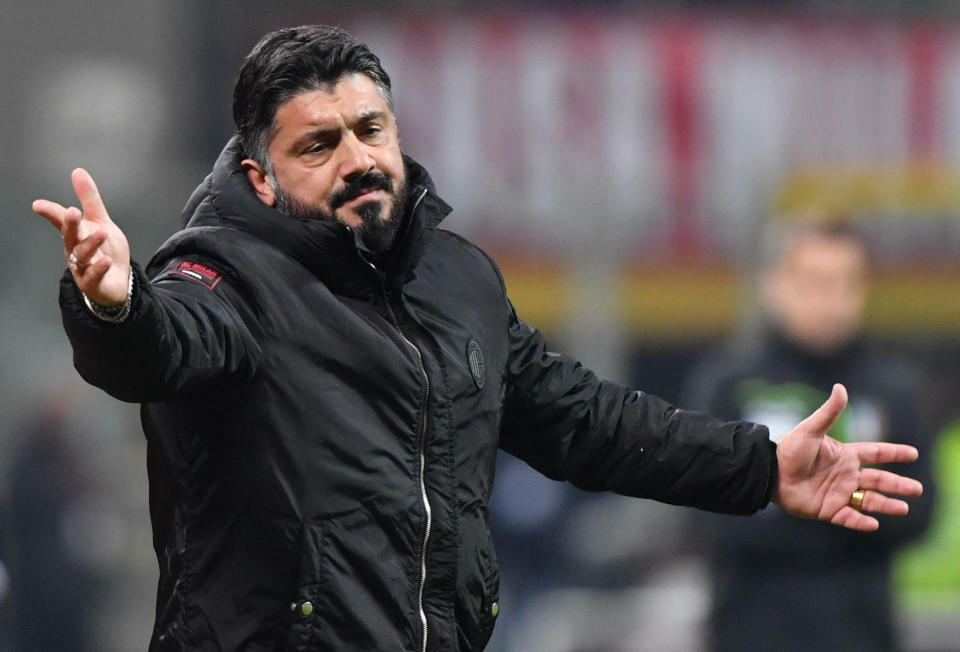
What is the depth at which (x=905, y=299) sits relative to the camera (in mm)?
11797

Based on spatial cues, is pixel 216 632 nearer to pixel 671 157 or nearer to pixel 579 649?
pixel 579 649

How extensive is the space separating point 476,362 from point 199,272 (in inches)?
19.8

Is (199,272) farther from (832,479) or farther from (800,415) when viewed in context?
(800,415)

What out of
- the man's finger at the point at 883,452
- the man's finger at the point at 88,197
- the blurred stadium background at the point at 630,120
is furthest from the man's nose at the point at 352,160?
the blurred stadium background at the point at 630,120

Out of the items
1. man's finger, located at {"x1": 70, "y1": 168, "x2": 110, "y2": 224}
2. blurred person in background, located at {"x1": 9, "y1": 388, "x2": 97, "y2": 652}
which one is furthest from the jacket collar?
blurred person in background, located at {"x1": 9, "y1": 388, "x2": 97, "y2": 652}

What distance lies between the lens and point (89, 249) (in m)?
2.38

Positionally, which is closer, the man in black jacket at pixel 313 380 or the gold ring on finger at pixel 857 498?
the man in black jacket at pixel 313 380

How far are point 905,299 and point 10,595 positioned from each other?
6927 millimetres

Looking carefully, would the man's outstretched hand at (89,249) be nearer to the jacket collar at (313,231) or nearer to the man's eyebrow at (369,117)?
the jacket collar at (313,231)

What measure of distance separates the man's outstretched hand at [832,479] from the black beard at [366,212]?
0.87 metres

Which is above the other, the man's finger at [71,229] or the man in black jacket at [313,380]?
the man's finger at [71,229]

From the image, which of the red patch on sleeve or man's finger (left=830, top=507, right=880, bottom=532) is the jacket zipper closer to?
the red patch on sleeve

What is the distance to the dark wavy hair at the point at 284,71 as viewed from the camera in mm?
2861

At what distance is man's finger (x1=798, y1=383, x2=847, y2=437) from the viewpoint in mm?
3066
